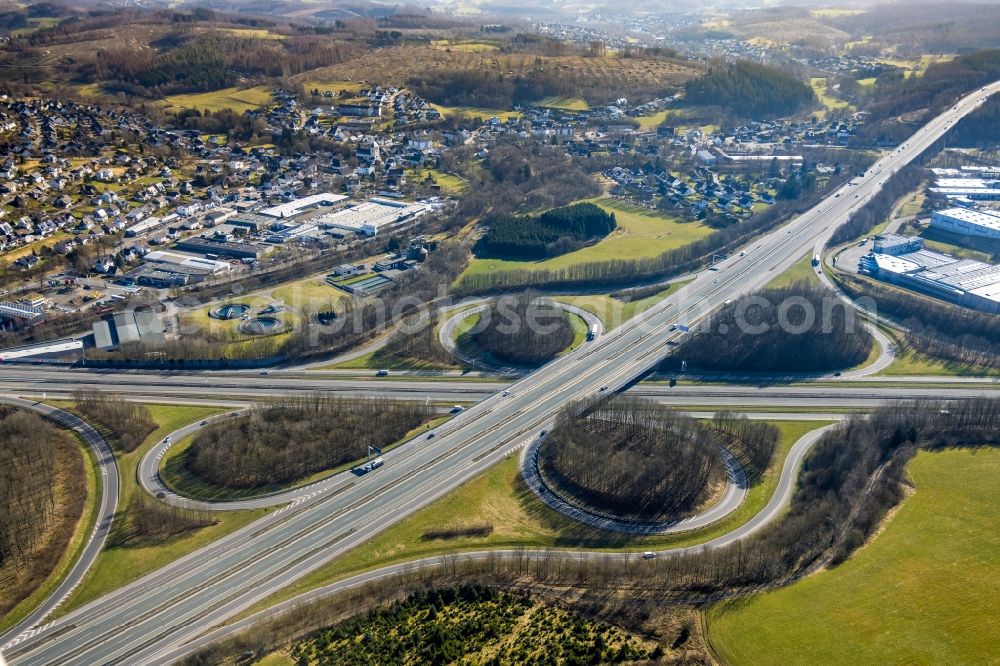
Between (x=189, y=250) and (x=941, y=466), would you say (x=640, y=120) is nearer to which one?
(x=189, y=250)

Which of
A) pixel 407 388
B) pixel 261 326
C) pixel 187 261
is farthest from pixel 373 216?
pixel 407 388

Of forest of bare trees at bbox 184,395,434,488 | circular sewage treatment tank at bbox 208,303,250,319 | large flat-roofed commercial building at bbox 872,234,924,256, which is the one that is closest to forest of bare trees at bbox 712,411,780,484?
forest of bare trees at bbox 184,395,434,488

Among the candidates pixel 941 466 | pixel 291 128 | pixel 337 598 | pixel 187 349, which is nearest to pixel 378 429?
pixel 337 598

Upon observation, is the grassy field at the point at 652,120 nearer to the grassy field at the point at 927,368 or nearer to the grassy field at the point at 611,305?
the grassy field at the point at 611,305

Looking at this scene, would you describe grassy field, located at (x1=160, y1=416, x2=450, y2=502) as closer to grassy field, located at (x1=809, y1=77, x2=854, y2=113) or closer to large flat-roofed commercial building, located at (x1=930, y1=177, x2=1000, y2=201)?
large flat-roofed commercial building, located at (x1=930, y1=177, x2=1000, y2=201)

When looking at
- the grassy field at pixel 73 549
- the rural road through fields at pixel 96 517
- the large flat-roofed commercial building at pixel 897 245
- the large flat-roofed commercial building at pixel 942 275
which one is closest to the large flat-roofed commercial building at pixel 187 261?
the rural road through fields at pixel 96 517

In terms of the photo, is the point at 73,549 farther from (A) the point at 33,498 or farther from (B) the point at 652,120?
(B) the point at 652,120
